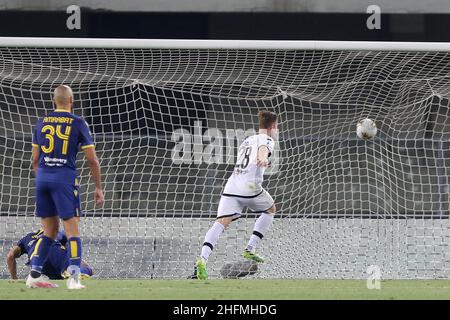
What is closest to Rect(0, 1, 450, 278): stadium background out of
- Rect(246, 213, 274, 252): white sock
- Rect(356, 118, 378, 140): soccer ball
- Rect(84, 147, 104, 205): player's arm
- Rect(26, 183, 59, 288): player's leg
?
Rect(246, 213, 274, 252): white sock

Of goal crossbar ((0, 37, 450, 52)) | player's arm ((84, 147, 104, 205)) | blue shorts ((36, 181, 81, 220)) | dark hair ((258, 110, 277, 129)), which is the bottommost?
blue shorts ((36, 181, 81, 220))

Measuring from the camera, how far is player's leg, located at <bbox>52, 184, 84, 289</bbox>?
7.25m

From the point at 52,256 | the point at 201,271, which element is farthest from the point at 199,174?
the point at 52,256

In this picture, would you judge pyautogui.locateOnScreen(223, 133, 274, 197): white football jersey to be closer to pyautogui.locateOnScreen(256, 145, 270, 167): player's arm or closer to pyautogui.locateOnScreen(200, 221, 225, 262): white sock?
pyautogui.locateOnScreen(256, 145, 270, 167): player's arm

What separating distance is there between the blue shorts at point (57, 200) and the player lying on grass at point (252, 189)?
1990mm

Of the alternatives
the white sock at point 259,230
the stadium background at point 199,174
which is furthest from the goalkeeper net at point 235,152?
the white sock at point 259,230

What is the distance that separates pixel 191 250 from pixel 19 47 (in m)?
2.00

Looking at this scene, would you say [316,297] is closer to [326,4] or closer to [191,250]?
[191,250]

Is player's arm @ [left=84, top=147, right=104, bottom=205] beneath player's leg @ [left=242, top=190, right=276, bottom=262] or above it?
beneath

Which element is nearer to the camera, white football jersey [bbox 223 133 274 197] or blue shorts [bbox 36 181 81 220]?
blue shorts [bbox 36 181 81 220]

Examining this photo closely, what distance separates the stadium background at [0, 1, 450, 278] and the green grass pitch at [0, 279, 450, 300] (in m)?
1.85
